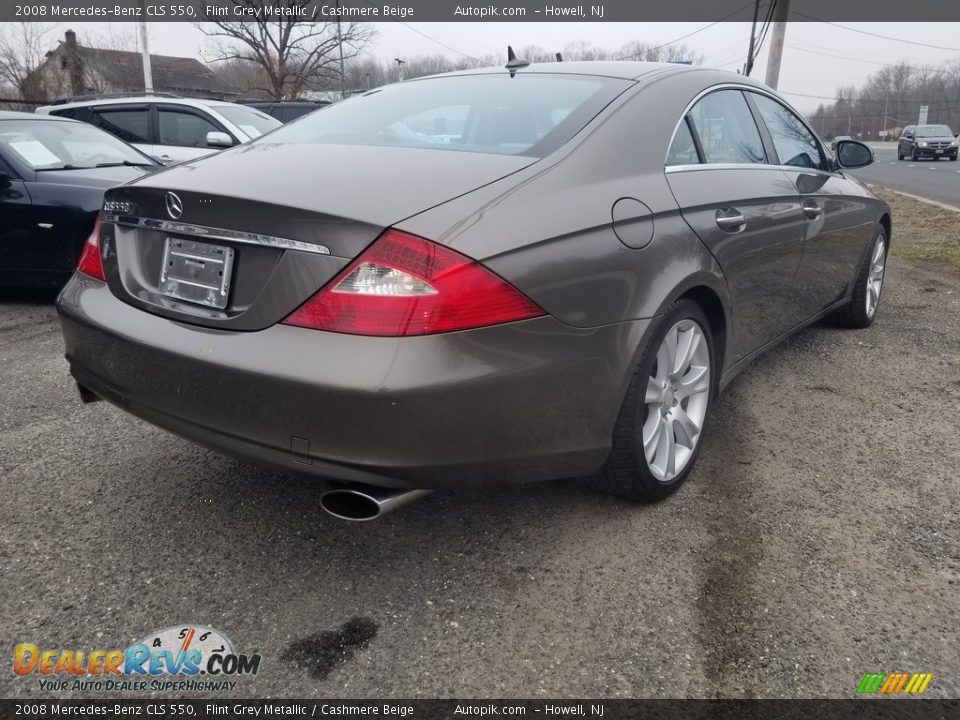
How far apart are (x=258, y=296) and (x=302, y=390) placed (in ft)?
0.97

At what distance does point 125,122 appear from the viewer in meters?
9.05

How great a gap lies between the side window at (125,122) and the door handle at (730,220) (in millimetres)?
7969

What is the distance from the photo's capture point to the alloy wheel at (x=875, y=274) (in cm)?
486

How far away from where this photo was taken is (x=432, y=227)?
1.89m

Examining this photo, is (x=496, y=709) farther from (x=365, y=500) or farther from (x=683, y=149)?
(x=683, y=149)

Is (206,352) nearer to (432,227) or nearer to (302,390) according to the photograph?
(302,390)

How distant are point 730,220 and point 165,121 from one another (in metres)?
7.93

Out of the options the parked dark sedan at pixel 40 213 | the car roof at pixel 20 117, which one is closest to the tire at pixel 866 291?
the parked dark sedan at pixel 40 213

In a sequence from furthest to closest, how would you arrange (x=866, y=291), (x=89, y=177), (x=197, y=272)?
(x=89, y=177), (x=866, y=291), (x=197, y=272)

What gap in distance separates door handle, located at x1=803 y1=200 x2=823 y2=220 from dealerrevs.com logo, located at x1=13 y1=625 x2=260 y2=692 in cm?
307

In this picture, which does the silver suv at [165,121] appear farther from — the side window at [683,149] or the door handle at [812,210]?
the side window at [683,149]

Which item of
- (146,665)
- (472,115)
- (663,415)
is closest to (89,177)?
(472,115)

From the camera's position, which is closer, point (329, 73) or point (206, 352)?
point (206, 352)

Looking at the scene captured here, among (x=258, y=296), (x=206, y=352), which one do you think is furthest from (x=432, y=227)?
(x=206, y=352)
